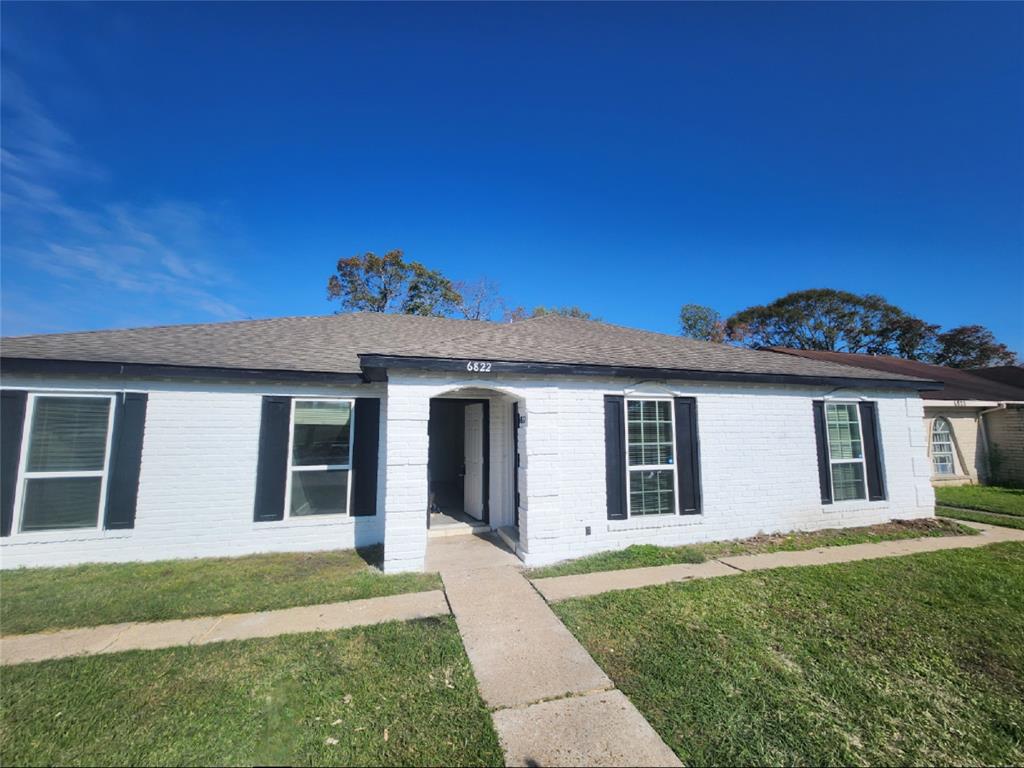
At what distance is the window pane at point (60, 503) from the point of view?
5984 mm

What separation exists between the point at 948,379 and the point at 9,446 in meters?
27.4

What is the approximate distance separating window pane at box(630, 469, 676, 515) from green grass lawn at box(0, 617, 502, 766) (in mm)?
4028

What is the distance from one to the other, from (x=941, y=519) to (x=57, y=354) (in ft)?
52.6

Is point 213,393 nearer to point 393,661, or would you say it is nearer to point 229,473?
point 229,473

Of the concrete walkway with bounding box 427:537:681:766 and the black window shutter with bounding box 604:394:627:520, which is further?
the black window shutter with bounding box 604:394:627:520

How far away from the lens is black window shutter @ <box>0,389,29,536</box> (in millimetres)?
5855

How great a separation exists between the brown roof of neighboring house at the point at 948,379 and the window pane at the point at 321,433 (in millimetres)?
14555

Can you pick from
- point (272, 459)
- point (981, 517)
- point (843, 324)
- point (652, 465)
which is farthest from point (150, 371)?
point (843, 324)

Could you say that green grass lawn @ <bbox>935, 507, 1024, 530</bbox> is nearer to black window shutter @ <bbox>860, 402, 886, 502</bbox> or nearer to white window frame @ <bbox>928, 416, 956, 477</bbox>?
black window shutter @ <bbox>860, 402, 886, 502</bbox>

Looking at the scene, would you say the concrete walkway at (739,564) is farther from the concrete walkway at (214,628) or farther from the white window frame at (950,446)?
the white window frame at (950,446)

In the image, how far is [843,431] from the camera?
28.0 feet

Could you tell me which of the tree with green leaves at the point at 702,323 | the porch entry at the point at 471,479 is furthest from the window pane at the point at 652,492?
the tree with green leaves at the point at 702,323

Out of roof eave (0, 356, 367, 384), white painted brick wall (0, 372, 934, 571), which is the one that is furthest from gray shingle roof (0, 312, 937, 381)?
white painted brick wall (0, 372, 934, 571)

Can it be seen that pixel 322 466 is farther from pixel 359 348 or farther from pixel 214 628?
pixel 214 628
